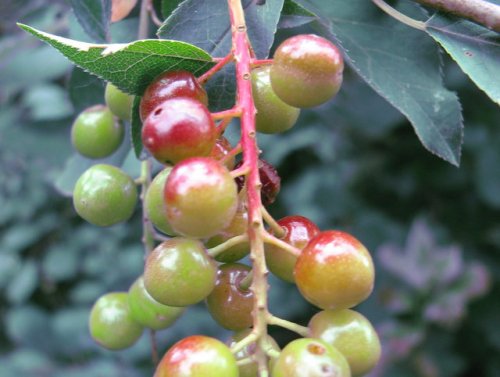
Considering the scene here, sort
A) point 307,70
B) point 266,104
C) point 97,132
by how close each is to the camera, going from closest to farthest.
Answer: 1. point 307,70
2. point 266,104
3. point 97,132

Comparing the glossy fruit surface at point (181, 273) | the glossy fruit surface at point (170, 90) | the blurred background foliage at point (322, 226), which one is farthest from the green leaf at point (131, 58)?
the blurred background foliage at point (322, 226)

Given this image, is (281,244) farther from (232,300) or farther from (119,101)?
(119,101)

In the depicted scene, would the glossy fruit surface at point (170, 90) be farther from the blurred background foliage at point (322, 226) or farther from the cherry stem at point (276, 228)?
the blurred background foliage at point (322, 226)

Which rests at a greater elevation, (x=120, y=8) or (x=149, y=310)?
(x=120, y=8)

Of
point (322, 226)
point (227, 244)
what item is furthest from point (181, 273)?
point (322, 226)

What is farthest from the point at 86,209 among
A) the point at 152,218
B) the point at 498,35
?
the point at 498,35
